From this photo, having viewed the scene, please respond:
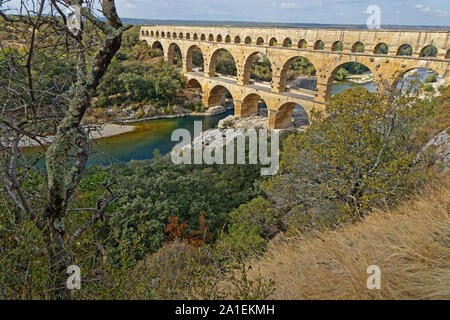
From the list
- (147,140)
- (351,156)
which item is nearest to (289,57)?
(147,140)

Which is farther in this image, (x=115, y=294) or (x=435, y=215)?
(x=435, y=215)

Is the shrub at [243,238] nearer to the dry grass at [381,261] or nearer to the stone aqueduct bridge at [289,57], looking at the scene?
the dry grass at [381,261]

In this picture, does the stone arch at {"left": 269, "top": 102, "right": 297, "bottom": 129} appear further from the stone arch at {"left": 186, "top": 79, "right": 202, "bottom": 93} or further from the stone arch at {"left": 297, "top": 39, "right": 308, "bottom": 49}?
the stone arch at {"left": 186, "top": 79, "right": 202, "bottom": 93}

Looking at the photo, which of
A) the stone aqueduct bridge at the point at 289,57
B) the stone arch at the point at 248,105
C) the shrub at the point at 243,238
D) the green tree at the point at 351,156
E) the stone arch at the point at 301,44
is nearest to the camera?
the green tree at the point at 351,156

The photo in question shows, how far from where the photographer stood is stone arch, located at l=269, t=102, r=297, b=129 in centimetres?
1858

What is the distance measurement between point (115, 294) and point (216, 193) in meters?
6.72

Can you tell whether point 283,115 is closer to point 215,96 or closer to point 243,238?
point 215,96

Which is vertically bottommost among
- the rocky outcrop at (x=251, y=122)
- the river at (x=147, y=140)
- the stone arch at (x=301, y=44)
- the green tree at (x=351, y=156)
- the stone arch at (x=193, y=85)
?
the river at (x=147, y=140)

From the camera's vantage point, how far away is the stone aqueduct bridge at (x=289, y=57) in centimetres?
1314

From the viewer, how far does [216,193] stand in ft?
28.6

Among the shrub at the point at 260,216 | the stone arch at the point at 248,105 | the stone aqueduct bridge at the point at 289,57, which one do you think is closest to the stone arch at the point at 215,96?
the stone aqueduct bridge at the point at 289,57

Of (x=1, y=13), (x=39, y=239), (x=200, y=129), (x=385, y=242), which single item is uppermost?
(x=1, y=13)
